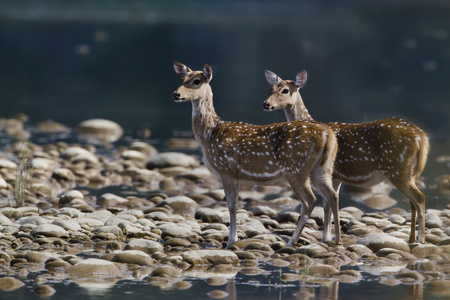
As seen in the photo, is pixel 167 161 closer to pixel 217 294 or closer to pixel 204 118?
pixel 204 118

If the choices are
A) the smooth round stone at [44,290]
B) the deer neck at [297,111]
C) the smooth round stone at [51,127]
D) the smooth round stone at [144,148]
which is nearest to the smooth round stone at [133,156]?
the smooth round stone at [144,148]

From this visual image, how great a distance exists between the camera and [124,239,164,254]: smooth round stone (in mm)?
10281

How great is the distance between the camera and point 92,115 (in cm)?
2606

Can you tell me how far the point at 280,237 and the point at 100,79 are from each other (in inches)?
1070

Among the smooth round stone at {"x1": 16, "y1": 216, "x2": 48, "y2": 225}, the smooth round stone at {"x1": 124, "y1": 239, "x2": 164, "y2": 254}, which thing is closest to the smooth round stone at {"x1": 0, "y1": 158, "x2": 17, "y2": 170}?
the smooth round stone at {"x1": 16, "y1": 216, "x2": 48, "y2": 225}

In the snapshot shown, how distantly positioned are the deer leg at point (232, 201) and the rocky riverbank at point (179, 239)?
0.51 ft

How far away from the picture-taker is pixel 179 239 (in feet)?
35.2

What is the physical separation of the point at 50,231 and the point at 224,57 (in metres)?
33.5

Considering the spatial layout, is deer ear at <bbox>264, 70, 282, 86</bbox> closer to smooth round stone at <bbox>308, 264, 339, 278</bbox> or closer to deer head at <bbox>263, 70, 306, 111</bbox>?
deer head at <bbox>263, 70, 306, 111</bbox>

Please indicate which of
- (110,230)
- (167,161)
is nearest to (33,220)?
(110,230)

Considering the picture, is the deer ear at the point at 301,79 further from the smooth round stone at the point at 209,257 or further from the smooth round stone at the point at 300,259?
the smooth round stone at the point at 209,257

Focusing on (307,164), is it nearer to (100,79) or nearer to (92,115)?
(92,115)

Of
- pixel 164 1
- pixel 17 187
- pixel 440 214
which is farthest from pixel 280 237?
pixel 164 1

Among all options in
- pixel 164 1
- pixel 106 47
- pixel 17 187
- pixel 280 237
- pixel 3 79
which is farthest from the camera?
pixel 164 1
